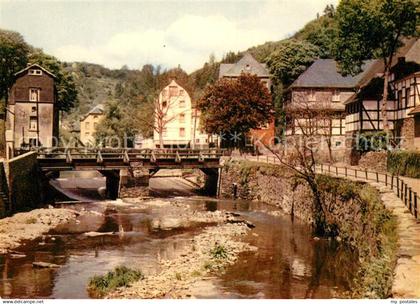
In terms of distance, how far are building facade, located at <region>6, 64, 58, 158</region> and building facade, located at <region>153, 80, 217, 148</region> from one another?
1700 centimetres

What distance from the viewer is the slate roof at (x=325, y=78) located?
6372 cm

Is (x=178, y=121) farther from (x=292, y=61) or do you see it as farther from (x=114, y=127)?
(x=292, y=61)

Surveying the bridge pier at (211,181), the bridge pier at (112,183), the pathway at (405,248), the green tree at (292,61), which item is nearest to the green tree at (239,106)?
the bridge pier at (211,181)

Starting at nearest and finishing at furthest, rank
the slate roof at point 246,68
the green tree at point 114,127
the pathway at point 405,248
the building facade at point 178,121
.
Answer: the pathway at point 405,248, the slate roof at point 246,68, the building facade at point 178,121, the green tree at point 114,127

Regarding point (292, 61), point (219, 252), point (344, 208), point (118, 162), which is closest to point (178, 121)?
point (292, 61)

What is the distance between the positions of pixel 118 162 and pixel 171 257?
73.6 ft

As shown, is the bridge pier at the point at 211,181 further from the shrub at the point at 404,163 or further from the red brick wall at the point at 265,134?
the shrub at the point at 404,163

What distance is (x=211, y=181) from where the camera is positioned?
5288 centimetres

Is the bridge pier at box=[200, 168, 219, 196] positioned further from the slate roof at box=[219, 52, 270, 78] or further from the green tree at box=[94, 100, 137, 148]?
the green tree at box=[94, 100, 137, 148]

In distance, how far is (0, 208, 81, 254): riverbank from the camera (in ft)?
83.7

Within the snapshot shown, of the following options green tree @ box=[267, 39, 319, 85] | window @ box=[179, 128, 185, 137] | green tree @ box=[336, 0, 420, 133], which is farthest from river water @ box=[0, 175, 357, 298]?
green tree @ box=[267, 39, 319, 85]

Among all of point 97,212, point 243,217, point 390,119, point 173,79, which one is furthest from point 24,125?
point 390,119

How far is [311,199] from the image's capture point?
32156 millimetres

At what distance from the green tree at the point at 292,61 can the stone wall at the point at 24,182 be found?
46.6 m
